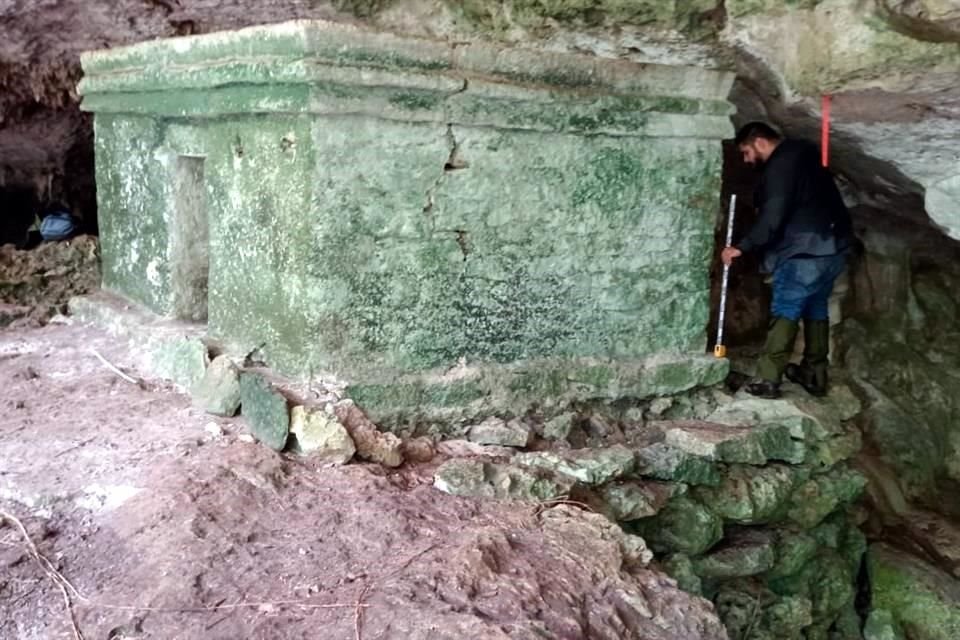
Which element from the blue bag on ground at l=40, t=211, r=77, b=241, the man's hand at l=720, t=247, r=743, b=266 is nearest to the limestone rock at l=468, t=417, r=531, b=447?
the man's hand at l=720, t=247, r=743, b=266

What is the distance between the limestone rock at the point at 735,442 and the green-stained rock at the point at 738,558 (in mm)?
389

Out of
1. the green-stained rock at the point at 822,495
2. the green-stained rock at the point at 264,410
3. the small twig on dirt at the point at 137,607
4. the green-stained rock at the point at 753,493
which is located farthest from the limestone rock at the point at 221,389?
the green-stained rock at the point at 822,495

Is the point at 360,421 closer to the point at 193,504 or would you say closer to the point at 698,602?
the point at 193,504

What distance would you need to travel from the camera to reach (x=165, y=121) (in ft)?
15.5

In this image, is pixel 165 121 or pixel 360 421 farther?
pixel 165 121

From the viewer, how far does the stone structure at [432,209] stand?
12.5 feet

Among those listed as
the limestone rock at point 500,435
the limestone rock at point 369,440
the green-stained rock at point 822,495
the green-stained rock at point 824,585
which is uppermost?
the limestone rock at point 369,440

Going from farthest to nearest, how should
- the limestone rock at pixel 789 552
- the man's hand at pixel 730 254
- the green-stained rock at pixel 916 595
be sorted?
the green-stained rock at pixel 916 595, the man's hand at pixel 730 254, the limestone rock at pixel 789 552

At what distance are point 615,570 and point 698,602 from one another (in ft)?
1.01

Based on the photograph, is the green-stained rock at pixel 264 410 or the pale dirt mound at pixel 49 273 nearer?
the green-stained rock at pixel 264 410

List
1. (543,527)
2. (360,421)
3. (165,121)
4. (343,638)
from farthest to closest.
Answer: (165,121)
(360,421)
(543,527)
(343,638)

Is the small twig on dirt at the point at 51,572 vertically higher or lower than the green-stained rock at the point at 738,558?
higher

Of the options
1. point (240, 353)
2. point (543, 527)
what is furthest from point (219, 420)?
point (543, 527)

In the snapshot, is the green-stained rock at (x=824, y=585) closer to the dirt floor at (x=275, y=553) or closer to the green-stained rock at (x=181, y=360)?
the dirt floor at (x=275, y=553)
